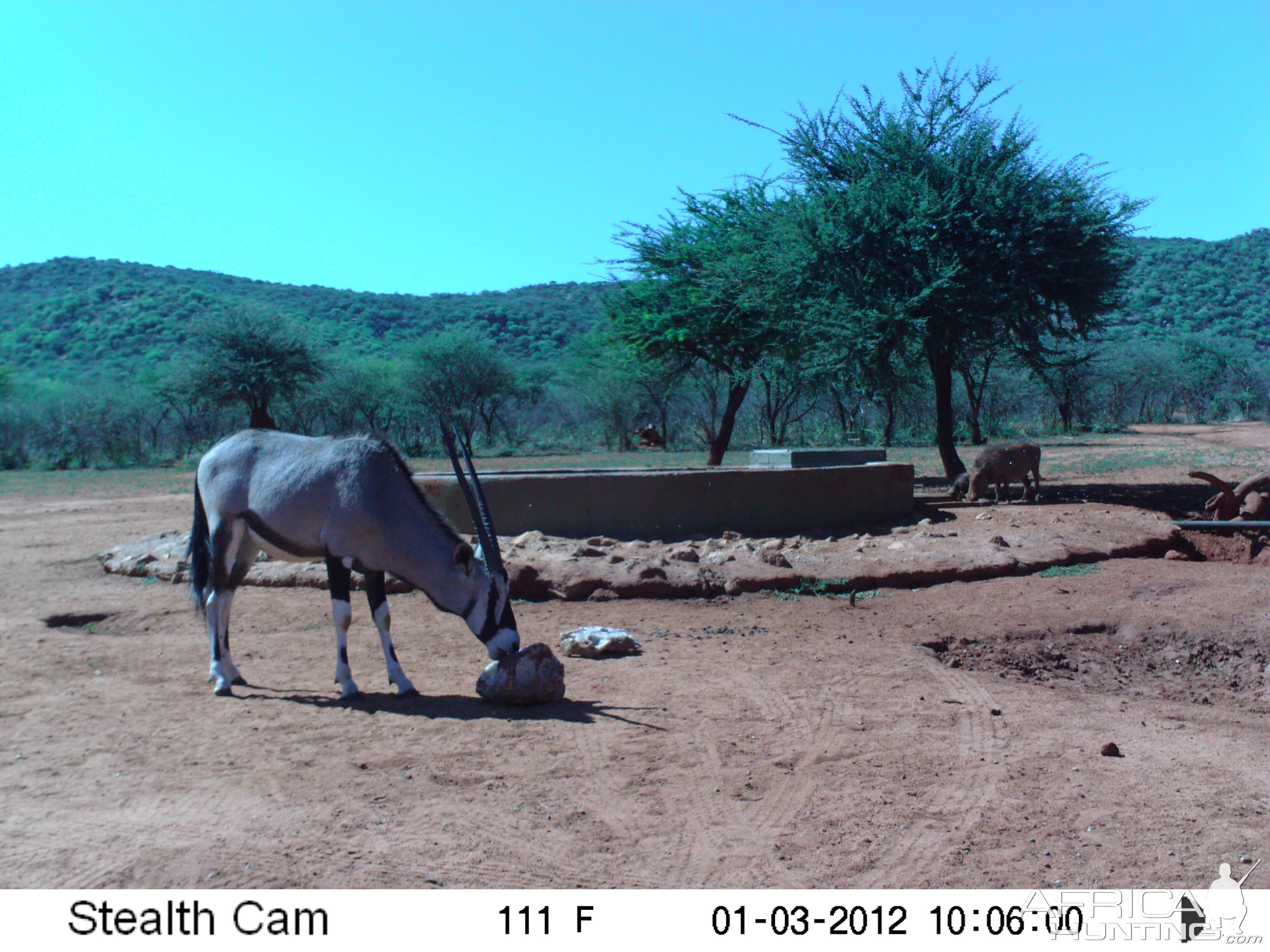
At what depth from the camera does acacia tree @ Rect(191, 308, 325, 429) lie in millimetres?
33250

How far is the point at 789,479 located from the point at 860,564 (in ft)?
7.71

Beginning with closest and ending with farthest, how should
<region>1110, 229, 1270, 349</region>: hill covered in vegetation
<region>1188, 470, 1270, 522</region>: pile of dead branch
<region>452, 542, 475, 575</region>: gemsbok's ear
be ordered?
<region>452, 542, 475, 575</region>: gemsbok's ear, <region>1188, 470, 1270, 522</region>: pile of dead branch, <region>1110, 229, 1270, 349</region>: hill covered in vegetation

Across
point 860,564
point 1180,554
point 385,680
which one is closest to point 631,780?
point 385,680

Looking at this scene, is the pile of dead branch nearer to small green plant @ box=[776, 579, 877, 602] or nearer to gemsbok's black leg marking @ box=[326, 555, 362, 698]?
small green plant @ box=[776, 579, 877, 602]

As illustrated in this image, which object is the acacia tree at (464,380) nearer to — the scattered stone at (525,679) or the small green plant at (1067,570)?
the small green plant at (1067,570)

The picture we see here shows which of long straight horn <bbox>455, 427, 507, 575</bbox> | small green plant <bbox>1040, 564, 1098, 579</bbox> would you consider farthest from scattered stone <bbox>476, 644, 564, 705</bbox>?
small green plant <bbox>1040, 564, 1098, 579</bbox>

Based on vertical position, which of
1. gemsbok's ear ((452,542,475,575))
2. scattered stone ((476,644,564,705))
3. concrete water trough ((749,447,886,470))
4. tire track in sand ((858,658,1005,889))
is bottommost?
tire track in sand ((858,658,1005,889))

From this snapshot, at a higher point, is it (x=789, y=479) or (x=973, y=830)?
(x=789, y=479)

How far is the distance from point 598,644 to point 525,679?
1436mm

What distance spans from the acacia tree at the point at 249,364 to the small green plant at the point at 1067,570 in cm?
2813

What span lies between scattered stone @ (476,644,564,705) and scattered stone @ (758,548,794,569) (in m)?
4.20

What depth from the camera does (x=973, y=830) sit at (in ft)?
12.5

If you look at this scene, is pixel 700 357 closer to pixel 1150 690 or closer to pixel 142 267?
pixel 1150 690

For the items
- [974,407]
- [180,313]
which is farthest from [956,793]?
[180,313]
